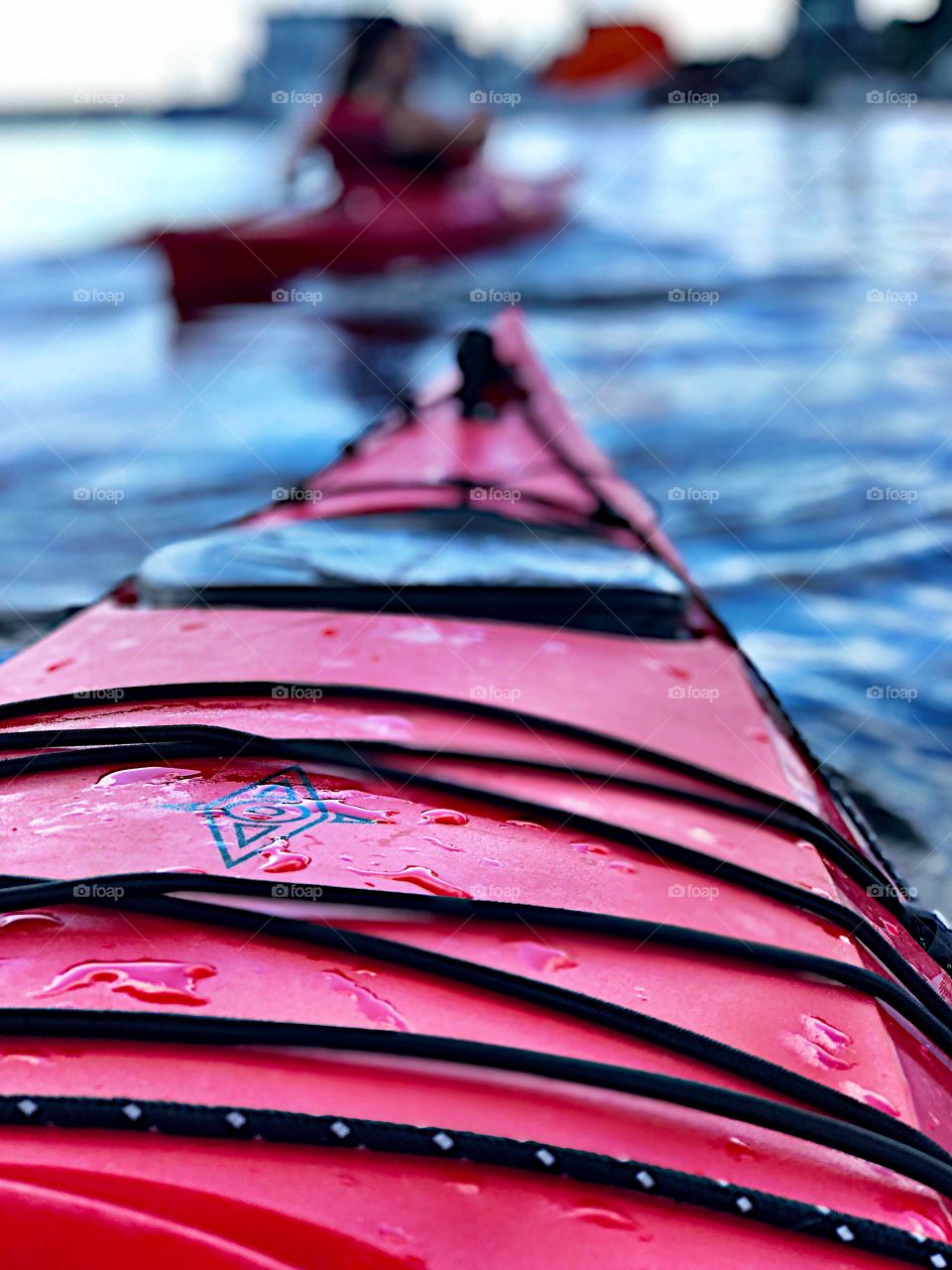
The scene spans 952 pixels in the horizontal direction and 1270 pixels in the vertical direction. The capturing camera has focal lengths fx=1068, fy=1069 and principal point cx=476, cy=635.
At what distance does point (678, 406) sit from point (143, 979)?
5867mm

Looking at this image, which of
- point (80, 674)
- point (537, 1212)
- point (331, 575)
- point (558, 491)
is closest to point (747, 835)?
point (537, 1212)

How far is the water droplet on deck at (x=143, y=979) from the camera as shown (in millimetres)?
890

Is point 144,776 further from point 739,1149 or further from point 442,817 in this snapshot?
point 739,1149

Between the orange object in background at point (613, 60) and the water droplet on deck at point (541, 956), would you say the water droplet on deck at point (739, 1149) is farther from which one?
the orange object in background at point (613, 60)

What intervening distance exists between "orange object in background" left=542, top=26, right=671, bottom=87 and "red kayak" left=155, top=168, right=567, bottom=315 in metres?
32.3

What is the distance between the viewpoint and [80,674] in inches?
63.1

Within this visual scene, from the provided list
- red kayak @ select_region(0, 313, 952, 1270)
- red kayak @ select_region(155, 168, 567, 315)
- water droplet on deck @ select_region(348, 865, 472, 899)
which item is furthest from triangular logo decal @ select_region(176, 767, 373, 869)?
red kayak @ select_region(155, 168, 567, 315)

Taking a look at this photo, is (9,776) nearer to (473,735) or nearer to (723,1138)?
(473,735)

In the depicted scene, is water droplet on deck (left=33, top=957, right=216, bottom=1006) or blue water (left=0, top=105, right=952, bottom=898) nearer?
water droplet on deck (left=33, top=957, right=216, bottom=1006)

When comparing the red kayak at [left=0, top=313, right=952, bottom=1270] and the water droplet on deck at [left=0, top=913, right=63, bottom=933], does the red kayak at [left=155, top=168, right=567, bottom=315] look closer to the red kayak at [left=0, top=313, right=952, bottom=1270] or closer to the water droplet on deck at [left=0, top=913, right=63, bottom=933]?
the red kayak at [left=0, top=313, right=952, bottom=1270]

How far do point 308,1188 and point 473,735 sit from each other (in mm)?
722

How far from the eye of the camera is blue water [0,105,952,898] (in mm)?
3471

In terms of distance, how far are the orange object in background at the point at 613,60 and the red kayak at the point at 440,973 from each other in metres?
41.1

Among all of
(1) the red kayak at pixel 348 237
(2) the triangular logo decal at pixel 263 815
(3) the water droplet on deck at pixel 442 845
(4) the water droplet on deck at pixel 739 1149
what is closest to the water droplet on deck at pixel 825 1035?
(4) the water droplet on deck at pixel 739 1149
